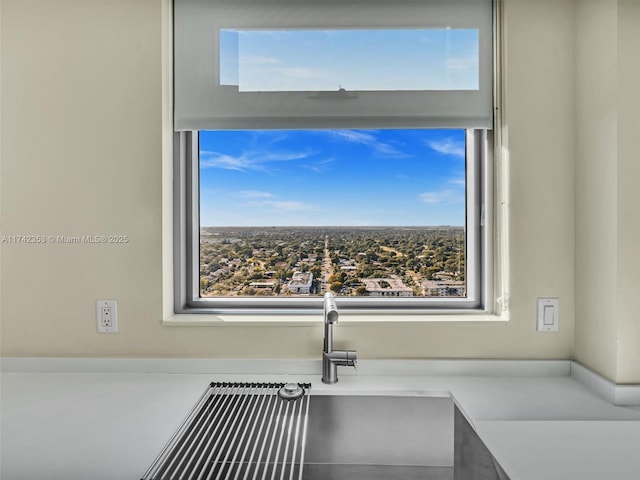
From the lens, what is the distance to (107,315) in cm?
135

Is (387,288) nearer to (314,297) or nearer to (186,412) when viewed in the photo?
(314,297)

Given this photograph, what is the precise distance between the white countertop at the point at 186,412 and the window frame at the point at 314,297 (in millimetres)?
260

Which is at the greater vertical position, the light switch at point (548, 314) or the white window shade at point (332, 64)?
the white window shade at point (332, 64)

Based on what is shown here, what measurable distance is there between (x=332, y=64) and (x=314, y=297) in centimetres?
90

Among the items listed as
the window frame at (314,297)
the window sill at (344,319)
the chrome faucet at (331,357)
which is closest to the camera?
the chrome faucet at (331,357)

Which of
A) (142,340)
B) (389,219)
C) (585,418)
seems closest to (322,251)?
(389,219)

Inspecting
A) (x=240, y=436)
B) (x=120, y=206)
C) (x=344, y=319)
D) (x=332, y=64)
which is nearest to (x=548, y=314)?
(x=344, y=319)

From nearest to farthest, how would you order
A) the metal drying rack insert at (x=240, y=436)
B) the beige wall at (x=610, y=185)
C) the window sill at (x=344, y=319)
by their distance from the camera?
the metal drying rack insert at (x=240, y=436)
the beige wall at (x=610, y=185)
the window sill at (x=344, y=319)

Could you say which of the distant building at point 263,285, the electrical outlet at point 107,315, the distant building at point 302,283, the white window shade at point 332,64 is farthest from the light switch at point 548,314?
the electrical outlet at point 107,315

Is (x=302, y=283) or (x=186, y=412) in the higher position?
(x=302, y=283)

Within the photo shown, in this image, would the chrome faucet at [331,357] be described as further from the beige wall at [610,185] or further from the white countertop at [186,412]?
the beige wall at [610,185]

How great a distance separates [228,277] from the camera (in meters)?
1.50

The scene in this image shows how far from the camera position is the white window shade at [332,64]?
136 centimetres

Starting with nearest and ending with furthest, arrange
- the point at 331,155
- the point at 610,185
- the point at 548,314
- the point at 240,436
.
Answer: the point at 240,436 < the point at 610,185 < the point at 548,314 < the point at 331,155
